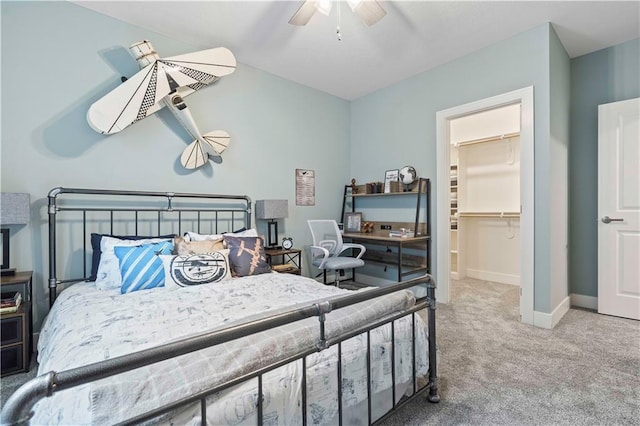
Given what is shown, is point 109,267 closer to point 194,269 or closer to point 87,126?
point 194,269

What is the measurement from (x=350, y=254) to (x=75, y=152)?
3.25m

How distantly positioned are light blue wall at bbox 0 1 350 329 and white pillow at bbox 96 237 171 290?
54 centimetres

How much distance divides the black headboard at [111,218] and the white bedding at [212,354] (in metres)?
0.48

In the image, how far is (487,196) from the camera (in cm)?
461

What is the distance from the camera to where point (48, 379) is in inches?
23.0

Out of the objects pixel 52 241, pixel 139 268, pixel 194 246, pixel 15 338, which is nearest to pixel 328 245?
pixel 194 246

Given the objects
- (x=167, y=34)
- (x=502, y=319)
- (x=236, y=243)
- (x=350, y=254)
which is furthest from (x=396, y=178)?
(x=167, y=34)

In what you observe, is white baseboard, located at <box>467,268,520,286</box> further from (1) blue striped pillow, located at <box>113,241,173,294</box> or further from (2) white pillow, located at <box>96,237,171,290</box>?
(2) white pillow, located at <box>96,237,171,290</box>

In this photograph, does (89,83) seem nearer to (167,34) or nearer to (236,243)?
(167,34)

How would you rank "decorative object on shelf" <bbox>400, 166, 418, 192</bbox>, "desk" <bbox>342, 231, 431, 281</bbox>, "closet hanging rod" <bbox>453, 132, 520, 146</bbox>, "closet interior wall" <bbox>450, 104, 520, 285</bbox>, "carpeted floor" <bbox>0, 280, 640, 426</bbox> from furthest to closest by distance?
"closet interior wall" <bbox>450, 104, 520, 285</bbox> < "closet hanging rod" <bbox>453, 132, 520, 146</bbox> < "decorative object on shelf" <bbox>400, 166, 418, 192</bbox> < "desk" <bbox>342, 231, 431, 281</bbox> < "carpeted floor" <bbox>0, 280, 640, 426</bbox>

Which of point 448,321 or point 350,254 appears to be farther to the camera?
point 350,254

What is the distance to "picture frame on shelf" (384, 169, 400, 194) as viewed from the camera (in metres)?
3.90

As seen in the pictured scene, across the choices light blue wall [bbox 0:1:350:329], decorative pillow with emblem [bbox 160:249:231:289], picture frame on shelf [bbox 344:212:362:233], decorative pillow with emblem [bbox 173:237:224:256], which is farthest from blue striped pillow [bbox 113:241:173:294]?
picture frame on shelf [bbox 344:212:362:233]

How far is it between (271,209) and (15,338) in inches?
84.6
